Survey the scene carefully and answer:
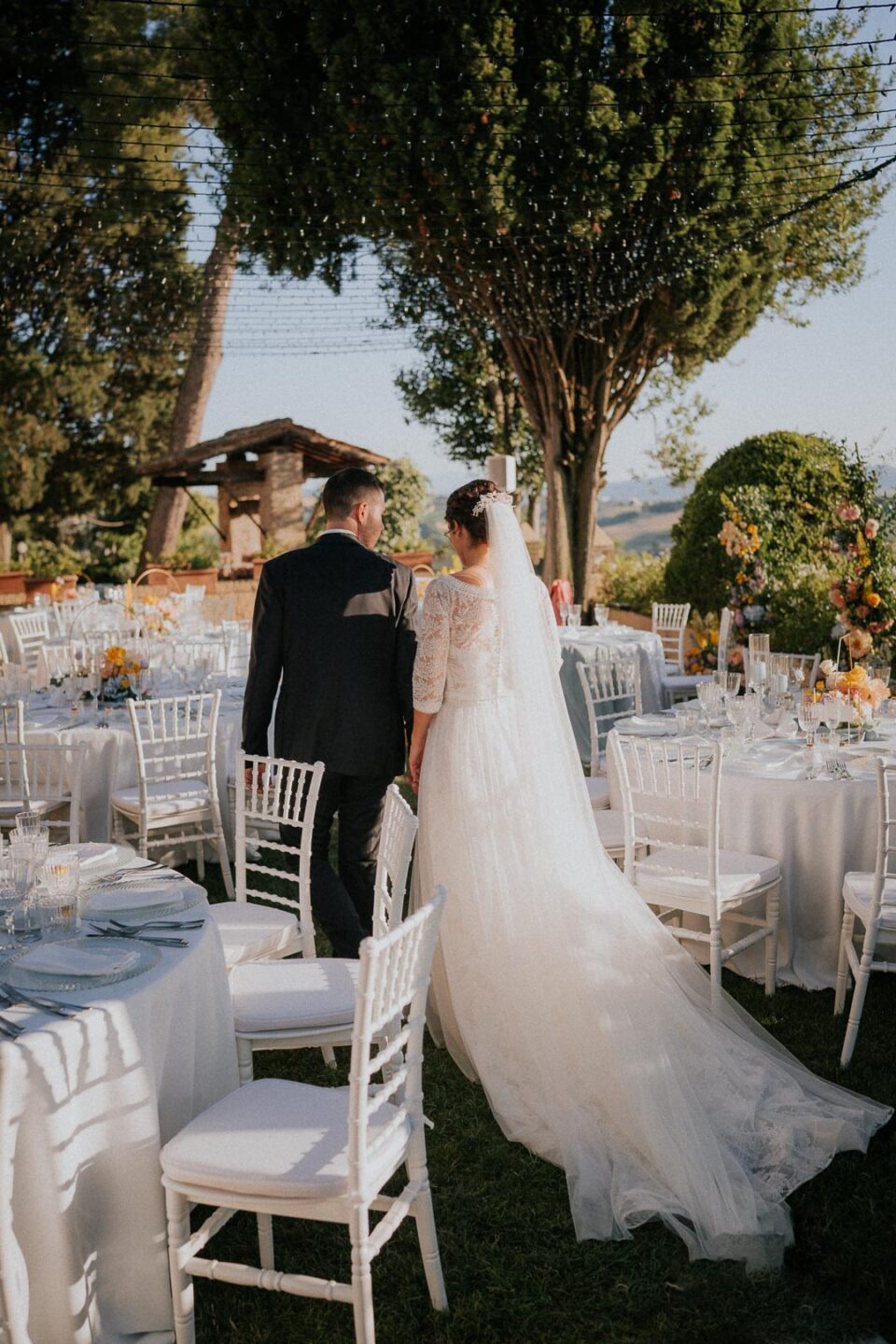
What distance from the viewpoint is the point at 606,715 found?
7.22 m

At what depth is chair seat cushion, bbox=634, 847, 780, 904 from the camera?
422 cm

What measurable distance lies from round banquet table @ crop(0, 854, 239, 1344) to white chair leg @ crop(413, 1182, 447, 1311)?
589mm

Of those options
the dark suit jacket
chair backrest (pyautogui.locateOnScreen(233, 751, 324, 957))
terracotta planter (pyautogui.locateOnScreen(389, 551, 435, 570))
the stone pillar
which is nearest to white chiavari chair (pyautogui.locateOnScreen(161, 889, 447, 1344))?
chair backrest (pyautogui.locateOnScreen(233, 751, 324, 957))

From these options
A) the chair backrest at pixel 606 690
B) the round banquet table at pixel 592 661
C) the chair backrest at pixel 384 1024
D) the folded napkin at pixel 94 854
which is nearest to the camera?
the chair backrest at pixel 384 1024

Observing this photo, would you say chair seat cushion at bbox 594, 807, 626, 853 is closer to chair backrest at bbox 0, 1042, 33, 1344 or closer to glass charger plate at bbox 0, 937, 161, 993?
glass charger plate at bbox 0, 937, 161, 993

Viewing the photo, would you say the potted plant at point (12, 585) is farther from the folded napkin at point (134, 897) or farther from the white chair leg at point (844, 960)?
the white chair leg at point (844, 960)

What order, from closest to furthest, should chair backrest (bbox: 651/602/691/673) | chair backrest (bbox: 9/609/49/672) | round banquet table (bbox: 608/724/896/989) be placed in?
1. round banquet table (bbox: 608/724/896/989)
2. chair backrest (bbox: 651/602/691/673)
3. chair backrest (bbox: 9/609/49/672)

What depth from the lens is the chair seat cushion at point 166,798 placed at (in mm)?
5762

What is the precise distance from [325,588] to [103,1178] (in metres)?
2.30

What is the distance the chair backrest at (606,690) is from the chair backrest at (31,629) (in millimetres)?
5517

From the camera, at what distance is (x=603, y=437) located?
15.9m

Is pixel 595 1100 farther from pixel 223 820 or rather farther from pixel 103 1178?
pixel 223 820

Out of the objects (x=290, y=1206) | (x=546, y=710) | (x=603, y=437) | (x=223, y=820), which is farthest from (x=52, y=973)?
(x=603, y=437)

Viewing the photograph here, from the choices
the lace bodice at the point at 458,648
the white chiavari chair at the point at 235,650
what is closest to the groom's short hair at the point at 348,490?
the lace bodice at the point at 458,648
